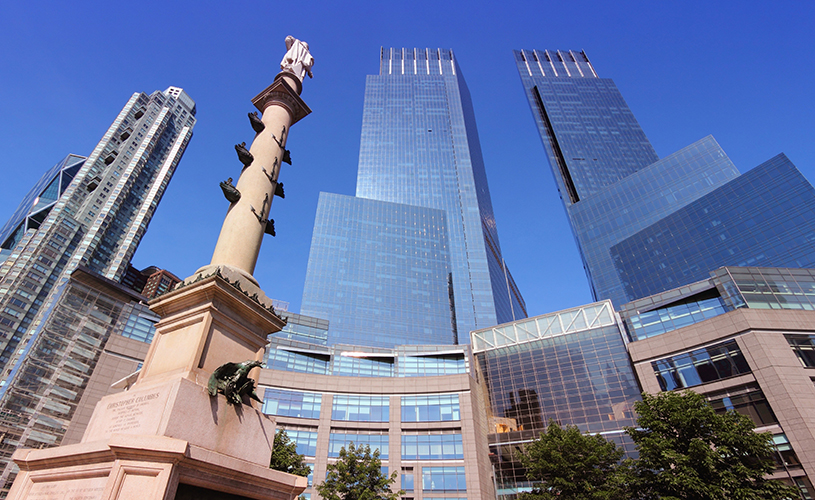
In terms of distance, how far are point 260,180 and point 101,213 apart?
549 feet

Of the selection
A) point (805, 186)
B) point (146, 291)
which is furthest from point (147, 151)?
point (805, 186)

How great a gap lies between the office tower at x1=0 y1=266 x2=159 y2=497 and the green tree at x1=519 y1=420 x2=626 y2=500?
46384 millimetres

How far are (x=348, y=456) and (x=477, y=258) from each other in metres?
122

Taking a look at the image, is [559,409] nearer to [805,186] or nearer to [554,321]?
[554,321]

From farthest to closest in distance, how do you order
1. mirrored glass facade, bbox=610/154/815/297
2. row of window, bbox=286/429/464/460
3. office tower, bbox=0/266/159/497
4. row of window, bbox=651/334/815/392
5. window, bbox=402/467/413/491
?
mirrored glass facade, bbox=610/154/815/297 < office tower, bbox=0/266/159/497 < row of window, bbox=286/429/464/460 < window, bbox=402/467/413/491 < row of window, bbox=651/334/815/392

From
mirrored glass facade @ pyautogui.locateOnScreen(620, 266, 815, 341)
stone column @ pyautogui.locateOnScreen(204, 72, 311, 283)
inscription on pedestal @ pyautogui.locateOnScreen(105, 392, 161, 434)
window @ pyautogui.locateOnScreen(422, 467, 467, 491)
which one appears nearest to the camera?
inscription on pedestal @ pyautogui.locateOnScreen(105, 392, 161, 434)

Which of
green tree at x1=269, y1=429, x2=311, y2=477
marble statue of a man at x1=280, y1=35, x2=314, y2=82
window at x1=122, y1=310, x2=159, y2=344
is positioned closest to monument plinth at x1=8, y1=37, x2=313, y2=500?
marble statue of a man at x1=280, y1=35, x2=314, y2=82


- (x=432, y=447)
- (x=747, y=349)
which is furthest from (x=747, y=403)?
(x=432, y=447)

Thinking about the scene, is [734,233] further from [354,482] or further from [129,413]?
[129,413]

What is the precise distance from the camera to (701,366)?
141ft

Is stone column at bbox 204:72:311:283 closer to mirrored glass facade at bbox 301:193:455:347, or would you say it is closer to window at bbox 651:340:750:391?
window at bbox 651:340:750:391

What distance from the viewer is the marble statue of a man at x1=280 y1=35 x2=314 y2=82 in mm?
17750

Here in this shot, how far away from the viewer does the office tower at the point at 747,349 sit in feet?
115

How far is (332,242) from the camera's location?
129125mm
